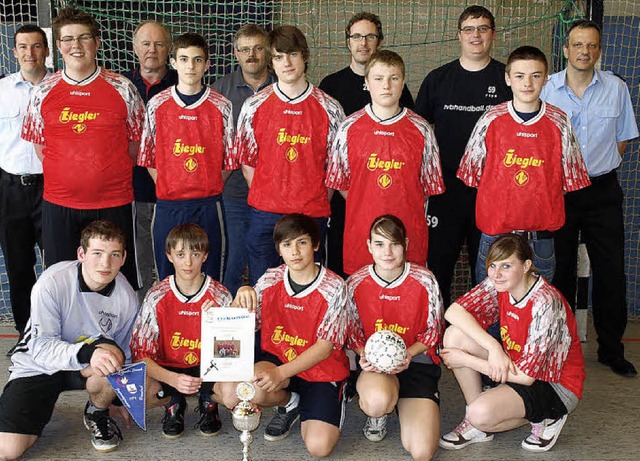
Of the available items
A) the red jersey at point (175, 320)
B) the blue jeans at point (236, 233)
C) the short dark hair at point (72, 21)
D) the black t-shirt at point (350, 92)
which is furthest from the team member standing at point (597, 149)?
the short dark hair at point (72, 21)

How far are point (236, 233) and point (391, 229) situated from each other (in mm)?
1473

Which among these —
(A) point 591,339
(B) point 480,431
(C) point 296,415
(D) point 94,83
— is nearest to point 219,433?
(C) point 296,415

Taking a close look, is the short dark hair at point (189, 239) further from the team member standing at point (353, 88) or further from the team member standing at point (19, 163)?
the team member standing at point (19, 163)

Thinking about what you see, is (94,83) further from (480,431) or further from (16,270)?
(480,431)

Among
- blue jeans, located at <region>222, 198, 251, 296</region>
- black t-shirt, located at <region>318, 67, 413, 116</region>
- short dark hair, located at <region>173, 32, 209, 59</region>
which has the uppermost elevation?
short dark hair, located at <region>173, 32, 209, 59</region>

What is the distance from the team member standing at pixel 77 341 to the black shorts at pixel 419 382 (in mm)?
1296

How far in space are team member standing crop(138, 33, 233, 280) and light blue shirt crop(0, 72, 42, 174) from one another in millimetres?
852

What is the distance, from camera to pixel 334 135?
4.11 metres

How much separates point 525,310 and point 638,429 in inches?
34.3

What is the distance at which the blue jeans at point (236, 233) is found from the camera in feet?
16.0

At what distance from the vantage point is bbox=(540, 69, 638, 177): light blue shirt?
450 cm

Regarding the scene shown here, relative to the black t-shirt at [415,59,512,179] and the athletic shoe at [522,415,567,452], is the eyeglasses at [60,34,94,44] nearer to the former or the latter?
the black t-shirt at [415,59,512,179]

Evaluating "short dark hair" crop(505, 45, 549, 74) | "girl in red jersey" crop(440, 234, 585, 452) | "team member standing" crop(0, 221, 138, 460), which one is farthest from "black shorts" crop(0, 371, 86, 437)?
"short dark hair" crop(505, 45, 549, 74)

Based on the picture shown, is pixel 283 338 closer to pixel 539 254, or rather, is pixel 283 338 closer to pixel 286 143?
pixel 286 143
